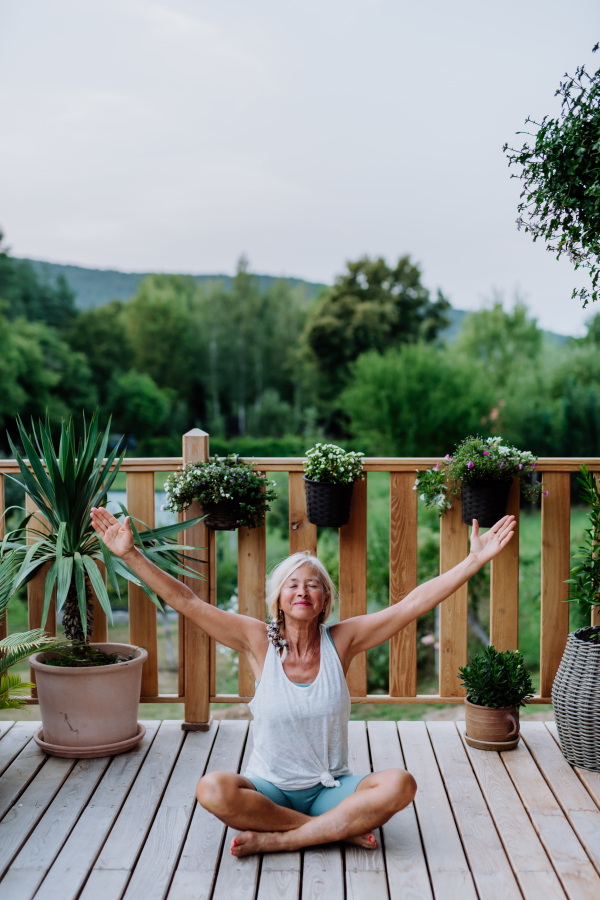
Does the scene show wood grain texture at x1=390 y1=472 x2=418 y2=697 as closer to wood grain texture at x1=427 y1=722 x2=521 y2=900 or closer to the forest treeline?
wood grain texture at x1=427 y1=722 x2=521 y2=900

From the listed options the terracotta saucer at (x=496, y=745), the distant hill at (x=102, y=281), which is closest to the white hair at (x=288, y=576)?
the terracotta saucer at (x=496, y=745)

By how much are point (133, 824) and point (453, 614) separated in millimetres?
1527

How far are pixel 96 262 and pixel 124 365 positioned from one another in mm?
5291

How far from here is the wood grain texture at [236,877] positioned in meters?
2.04

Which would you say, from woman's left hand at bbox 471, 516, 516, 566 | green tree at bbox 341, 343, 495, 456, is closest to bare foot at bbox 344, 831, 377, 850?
woman's left hand at bbox 471, 516, 516, 566

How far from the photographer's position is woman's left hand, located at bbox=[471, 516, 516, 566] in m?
2.38

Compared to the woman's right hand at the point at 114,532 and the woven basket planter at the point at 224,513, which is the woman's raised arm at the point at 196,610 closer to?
the woman's right hand at the point at 114,532

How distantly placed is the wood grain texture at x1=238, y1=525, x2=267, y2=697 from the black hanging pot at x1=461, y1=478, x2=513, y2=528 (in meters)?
0.88

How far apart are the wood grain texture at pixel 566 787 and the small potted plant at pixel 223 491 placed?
1.41 m

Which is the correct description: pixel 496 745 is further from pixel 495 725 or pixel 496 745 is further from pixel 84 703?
pixel 84 703

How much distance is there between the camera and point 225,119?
80.2 feet

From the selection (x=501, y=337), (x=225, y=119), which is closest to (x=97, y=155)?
(x=225, y=119)

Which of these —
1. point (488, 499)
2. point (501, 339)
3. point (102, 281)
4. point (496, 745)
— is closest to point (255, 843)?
point (496, 745)

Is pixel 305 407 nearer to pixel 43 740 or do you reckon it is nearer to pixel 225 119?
pixel 225 119
